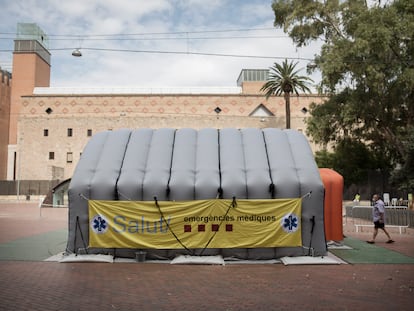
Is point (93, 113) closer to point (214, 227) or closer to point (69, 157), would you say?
point (69, 157)

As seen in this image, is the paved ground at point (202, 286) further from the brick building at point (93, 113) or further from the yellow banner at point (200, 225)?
the brick building at point (93, 113)

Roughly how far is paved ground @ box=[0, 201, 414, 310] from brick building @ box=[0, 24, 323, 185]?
55.4m

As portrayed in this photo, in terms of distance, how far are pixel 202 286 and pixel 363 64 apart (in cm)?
2319

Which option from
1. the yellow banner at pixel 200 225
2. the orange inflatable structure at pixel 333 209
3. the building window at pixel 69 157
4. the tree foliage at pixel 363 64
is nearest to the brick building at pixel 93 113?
the building window at pixel 69 157

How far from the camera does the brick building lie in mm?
66250

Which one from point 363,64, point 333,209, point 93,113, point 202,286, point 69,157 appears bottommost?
point 202,286

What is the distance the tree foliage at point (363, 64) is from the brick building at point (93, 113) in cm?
3138

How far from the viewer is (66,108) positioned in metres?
69.3

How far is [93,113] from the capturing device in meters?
68.8

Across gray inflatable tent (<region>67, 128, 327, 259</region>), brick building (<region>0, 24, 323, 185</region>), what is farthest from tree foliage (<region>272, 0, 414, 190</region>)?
brick building (<region>0, 24, 323, 185</region>)

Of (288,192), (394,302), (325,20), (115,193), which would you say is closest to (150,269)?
(115,193)

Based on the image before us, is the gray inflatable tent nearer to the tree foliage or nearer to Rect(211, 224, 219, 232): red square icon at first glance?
Rect(211, 224, 219, 232): red square icon

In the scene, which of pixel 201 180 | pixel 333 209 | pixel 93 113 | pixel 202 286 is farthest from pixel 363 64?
pixel 93 113

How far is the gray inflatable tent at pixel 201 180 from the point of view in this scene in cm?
1249
